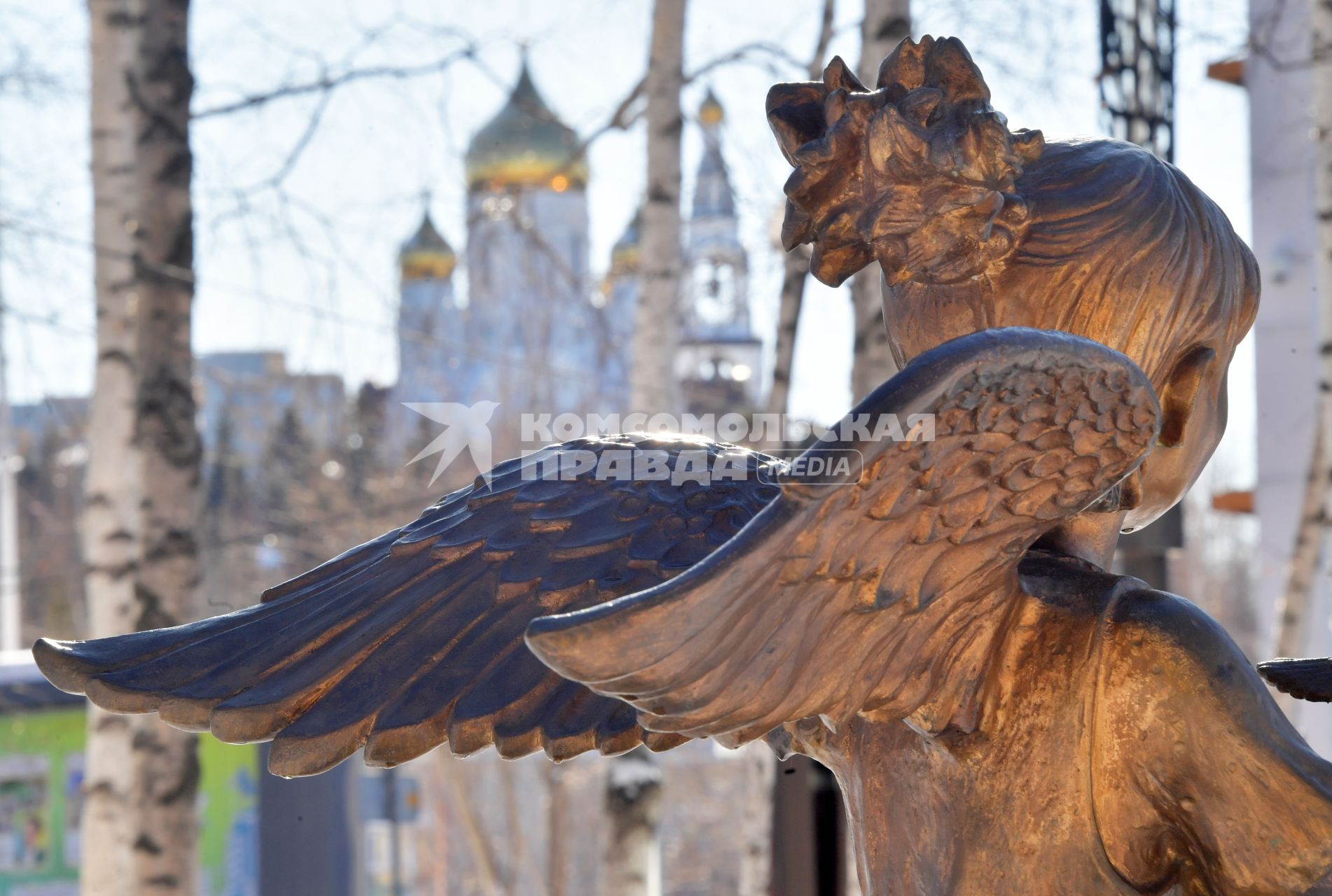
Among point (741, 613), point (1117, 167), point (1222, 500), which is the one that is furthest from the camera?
point (1222, 500)

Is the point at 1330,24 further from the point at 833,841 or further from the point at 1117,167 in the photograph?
the point at 1117,167

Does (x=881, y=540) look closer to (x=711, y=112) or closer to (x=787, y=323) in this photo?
(x=787, y=323)

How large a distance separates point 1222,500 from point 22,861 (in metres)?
6.97

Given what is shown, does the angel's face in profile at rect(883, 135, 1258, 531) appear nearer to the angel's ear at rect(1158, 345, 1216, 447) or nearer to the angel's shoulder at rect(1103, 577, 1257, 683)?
the angel's ear at rect(1158, 345, 1216, 447)

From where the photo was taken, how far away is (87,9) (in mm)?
4504

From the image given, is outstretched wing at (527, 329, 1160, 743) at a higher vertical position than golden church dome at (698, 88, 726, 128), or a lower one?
lower

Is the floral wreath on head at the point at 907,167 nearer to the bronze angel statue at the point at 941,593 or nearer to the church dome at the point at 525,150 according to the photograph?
the bronze angel statue at the point at 941,593

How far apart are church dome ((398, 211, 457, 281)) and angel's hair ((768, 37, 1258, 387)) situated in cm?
622

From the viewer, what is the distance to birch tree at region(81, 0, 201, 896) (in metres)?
3.90

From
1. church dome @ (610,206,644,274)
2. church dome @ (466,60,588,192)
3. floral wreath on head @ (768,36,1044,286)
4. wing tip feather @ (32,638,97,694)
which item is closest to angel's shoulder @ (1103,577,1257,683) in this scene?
floral wreath on head @ (768,36,1044,286)

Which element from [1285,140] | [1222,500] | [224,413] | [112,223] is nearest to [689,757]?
[224,413]

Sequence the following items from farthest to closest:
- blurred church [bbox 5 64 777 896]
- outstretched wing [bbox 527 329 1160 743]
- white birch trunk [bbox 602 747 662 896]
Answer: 1. blurred church [bbox 5 64 777 896]
2. white birch trunk [bbox 602 747 662 896]
3. outstretched wing [bbox 527 329 1160 743]

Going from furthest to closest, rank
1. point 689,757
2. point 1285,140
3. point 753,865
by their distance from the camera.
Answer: point 689,757
point 1285,140
point 753,865

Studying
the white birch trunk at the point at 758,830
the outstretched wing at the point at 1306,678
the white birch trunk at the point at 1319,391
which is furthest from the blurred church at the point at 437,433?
the outstretched wing at the point at 1306,678
